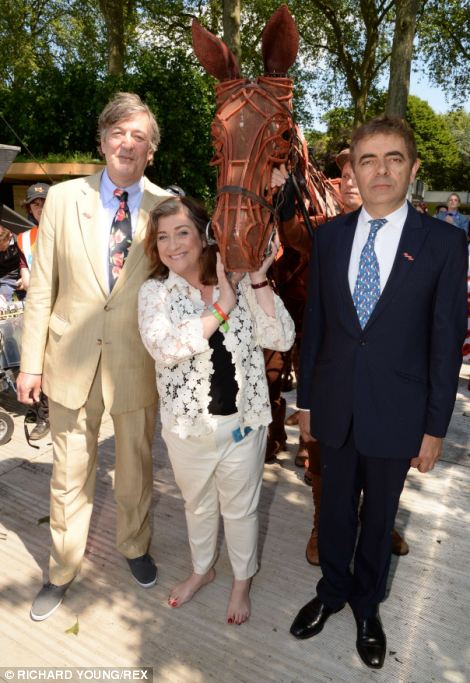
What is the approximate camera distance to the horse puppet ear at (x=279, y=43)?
2086 mm

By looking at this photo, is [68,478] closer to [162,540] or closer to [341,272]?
[162,540]

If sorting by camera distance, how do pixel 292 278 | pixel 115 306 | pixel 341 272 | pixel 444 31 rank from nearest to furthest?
pixel 341 272 → pixel 115 306 → pixel 292 278 → pixel 444 31

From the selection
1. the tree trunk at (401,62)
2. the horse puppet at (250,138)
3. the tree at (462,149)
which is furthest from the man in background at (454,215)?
the tree at (462,149)

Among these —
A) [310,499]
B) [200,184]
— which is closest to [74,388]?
[310,499]

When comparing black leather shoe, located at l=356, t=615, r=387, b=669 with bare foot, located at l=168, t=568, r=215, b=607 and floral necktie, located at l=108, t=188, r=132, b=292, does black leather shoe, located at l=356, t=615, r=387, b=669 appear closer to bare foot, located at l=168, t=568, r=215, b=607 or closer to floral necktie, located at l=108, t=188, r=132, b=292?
bare foot, located at l=168, t=568, r=215, b=607

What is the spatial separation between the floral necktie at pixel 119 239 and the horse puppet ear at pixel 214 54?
71 centimetres

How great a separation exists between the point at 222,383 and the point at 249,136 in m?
1.04

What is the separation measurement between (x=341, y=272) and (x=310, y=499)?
2.17 metres

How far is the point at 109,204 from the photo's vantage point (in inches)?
99.3

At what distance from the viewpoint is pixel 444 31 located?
18531 millimetres

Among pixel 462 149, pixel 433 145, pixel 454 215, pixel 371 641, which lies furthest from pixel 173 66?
pixel 462 149

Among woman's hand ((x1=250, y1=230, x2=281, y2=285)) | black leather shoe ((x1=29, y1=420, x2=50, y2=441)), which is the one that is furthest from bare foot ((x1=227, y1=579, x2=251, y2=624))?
black leather shoe ((x1=29, y1=420, x2=50, y2=441))

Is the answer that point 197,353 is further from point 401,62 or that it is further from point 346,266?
point 401,62

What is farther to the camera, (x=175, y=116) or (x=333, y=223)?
(x=175, y=116)
